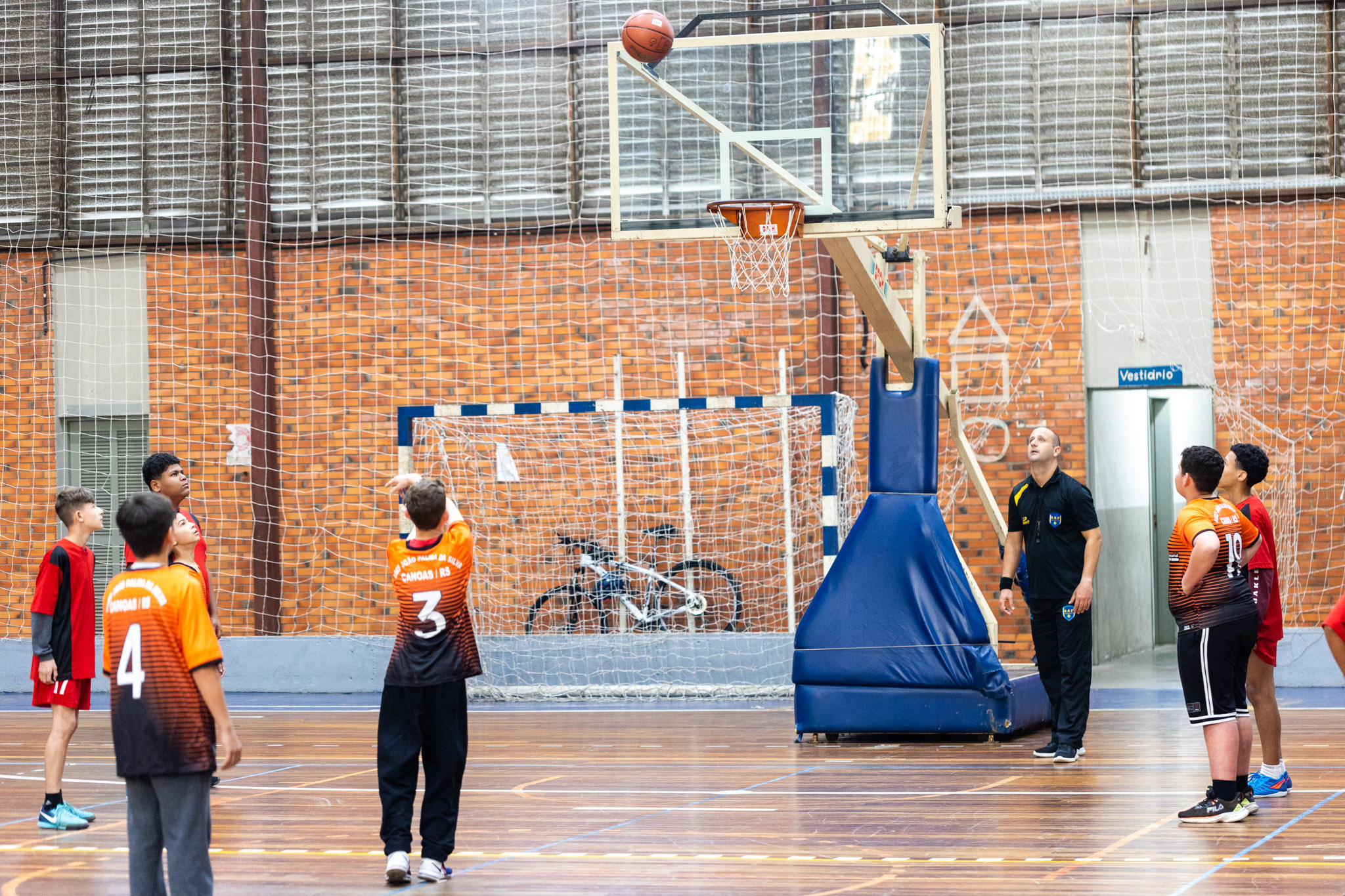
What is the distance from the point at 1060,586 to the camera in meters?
8.43

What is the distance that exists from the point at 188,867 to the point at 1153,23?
10.9 metres

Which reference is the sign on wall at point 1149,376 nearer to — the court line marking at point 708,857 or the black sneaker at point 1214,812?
the black sneaker at point 1214,812

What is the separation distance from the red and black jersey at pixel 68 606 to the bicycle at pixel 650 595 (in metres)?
5.80

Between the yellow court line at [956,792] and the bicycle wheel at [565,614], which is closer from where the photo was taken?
the yellow court line at [956,792]

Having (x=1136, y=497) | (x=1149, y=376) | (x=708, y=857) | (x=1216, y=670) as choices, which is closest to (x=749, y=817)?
(x=708, y=857)

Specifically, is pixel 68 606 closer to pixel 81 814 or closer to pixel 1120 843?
pixel 81 814

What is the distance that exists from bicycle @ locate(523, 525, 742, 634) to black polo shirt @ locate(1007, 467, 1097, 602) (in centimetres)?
451

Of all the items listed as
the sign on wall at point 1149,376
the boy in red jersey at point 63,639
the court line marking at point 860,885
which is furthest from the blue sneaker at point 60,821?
the sign on wall at point 1149,376

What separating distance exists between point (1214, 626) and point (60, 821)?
5.29 meters

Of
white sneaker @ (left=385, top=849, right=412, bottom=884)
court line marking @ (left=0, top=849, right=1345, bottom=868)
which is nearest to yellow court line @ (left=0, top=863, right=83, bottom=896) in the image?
court line marking @ (left=0, top=849, right=1345, bottom=868)

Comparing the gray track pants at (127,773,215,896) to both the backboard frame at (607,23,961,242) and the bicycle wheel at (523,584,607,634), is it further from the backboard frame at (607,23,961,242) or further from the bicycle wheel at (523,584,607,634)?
the bicycle wheel at (523,584,607,634)

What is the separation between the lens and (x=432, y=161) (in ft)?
45.8

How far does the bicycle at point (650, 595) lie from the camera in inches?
502

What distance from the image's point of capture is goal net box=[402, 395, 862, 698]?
12.5m
